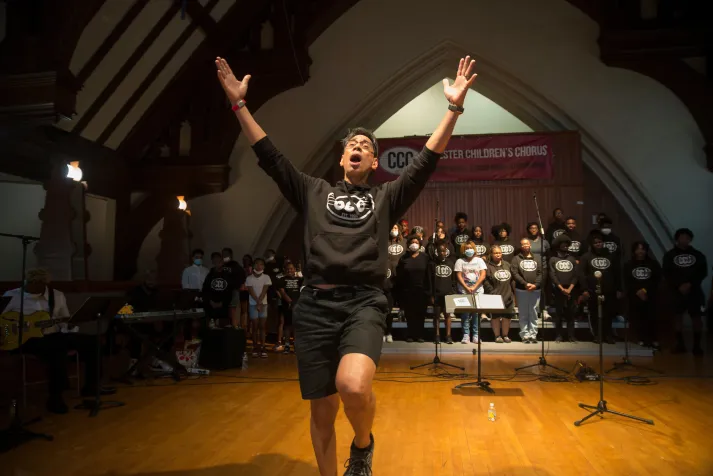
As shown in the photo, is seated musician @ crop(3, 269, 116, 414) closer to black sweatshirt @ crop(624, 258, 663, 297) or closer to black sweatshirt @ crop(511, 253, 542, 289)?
black sweatshirt @ crop(511, 253, 542, 289)

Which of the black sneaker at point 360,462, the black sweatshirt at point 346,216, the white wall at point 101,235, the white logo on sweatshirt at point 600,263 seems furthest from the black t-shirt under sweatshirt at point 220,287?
the black sneaker at point 360,462

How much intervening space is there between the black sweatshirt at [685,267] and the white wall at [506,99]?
281 centimetres

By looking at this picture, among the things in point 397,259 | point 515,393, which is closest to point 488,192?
point 397,259

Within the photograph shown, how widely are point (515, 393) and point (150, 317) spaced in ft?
→ 12.0

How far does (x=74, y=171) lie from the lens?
8.05 meters

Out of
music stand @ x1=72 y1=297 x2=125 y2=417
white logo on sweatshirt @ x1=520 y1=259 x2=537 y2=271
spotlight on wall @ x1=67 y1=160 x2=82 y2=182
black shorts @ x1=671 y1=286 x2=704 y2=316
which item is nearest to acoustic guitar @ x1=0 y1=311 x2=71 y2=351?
music stand @ x1=72 y1=297 x2=125 y2=417

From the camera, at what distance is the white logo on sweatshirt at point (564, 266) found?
7715 millimetres

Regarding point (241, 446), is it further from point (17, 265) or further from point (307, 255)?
point (17, 265)

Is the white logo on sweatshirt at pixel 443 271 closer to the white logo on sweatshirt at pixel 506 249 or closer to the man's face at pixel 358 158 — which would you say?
the white logo on sweatshirt at pixel 506 249

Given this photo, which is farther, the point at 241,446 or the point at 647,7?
the point at 647,7

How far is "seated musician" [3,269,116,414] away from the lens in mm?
4363

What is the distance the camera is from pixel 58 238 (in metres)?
7.91

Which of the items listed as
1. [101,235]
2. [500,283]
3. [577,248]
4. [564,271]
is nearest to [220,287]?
[101,235]

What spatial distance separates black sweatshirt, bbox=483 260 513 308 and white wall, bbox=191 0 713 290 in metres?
4.40
